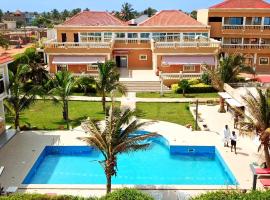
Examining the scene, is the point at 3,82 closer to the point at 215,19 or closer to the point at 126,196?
the point at 126,196

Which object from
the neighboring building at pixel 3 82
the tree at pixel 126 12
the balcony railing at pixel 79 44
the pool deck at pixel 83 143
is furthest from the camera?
the tree at pixel 126 12

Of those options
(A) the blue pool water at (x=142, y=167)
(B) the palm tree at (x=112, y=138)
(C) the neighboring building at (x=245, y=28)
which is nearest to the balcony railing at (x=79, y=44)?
(C) the neighboring building at (x=245, y=28)

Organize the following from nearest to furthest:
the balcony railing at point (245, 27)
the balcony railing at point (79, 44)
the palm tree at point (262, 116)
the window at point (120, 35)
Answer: the palm tree at point (262, 116)
the balcony railing at point (79, 44)
the window at point (120, 35)
the balcony railing at point (245, 27)

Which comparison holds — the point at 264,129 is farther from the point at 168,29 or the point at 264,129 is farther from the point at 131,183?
the point at 168,29

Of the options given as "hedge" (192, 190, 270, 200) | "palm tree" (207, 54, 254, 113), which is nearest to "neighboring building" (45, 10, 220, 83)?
"palm tree" (207, 54, 254, 113)

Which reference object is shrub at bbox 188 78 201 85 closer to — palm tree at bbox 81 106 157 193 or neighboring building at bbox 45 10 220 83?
neighboring building at bbox 45 10 220 83

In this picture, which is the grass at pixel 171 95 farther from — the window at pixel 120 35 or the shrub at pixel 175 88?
the window at pixel 120 35

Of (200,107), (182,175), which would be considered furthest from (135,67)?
(182,175)
